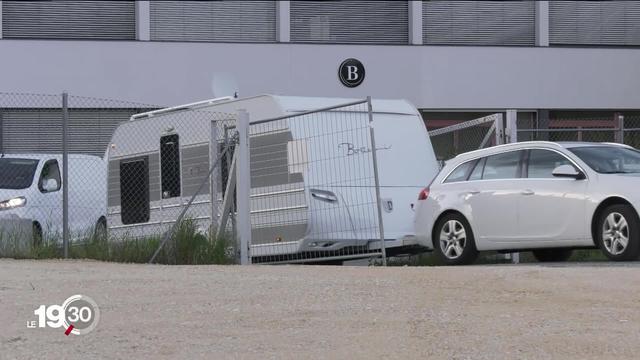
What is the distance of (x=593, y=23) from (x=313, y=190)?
1673cm

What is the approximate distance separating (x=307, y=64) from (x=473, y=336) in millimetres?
20227

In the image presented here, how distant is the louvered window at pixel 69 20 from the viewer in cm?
2761

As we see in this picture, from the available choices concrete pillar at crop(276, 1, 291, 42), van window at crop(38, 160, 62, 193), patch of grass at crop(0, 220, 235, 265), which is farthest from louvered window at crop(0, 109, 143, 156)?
patch of grass at crop(0, 220, 235, 265)

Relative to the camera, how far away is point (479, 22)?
29.7m

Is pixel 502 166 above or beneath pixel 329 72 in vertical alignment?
beneath

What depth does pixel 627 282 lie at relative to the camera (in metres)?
10.9

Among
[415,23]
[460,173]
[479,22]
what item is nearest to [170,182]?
[460,173]

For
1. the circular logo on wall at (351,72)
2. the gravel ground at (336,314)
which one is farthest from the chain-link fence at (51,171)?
the circular logo on wall at (351,72)

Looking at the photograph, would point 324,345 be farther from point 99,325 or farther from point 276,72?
point 276,72

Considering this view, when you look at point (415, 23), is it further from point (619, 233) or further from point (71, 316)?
point (71, 316)

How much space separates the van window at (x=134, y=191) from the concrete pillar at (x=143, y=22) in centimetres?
1004

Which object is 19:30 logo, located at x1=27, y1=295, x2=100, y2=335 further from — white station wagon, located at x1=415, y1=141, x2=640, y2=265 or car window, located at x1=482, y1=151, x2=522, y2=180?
car window, located at x1=482, y1=151, x2=522, y2=180

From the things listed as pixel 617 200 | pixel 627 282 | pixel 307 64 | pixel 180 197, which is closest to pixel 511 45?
pixel 307 64

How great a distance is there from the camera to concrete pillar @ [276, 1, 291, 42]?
28430 mm
